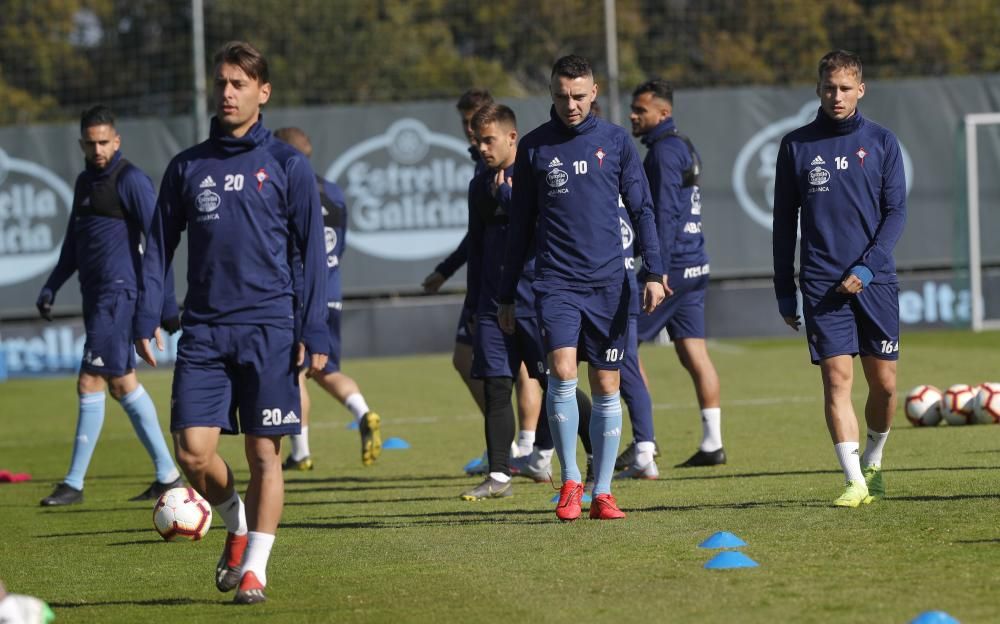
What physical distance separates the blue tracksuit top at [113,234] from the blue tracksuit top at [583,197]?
2762 millimetres

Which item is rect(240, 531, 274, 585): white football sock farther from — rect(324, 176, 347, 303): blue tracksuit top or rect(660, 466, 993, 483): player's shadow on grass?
rect(324, 176, 347, 303): blue tracksuit top

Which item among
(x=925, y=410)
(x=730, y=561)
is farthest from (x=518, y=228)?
(x=925, y=410)

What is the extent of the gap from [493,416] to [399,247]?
39.0 feet

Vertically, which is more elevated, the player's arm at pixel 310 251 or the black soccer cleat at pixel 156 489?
the player's arm at pixel 310 251

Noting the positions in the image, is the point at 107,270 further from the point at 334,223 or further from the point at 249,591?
the point at 249,591

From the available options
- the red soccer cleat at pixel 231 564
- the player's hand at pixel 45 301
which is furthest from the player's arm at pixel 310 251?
the player's hand at pixel 45 301

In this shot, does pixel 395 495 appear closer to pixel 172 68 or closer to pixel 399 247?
pixel 399 247

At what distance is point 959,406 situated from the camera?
11383 millimetres

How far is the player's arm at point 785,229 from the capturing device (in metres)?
7.80

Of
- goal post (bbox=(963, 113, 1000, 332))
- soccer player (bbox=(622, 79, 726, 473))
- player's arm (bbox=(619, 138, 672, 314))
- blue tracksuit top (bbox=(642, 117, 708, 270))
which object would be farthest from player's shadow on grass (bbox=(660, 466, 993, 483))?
goal post (bbox=(963, 113, 1000, 332))

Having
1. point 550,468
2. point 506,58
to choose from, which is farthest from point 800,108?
point 550,468

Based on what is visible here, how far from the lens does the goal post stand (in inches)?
816

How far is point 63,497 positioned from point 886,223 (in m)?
5.09

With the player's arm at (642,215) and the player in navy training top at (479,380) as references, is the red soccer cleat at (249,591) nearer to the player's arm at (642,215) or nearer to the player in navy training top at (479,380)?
the player's arm at (642,215)
